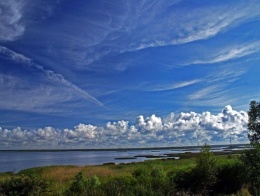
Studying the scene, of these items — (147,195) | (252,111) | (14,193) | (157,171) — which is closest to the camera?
(147,195)

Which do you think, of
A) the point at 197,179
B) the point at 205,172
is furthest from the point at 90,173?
the point at 205,172

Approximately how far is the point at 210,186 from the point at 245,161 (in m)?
2.46

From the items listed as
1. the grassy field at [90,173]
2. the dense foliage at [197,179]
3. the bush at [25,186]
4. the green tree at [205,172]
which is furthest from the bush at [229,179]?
the bush at [25,186]

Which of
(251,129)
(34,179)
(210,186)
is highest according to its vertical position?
(251,129)

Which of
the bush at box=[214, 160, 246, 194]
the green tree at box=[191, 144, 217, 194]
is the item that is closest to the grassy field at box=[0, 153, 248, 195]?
the bush at box=[214, 160, 246, 194]

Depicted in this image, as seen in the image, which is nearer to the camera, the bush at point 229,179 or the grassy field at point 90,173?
the grassy field at point 90,173

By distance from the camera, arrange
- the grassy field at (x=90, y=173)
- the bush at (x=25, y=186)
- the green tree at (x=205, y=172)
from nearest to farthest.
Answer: the bush at (x=25, y=186) < the green tree at (x=205, y=172) < the grassy field at (x=90, y=173)

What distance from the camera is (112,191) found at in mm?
11414

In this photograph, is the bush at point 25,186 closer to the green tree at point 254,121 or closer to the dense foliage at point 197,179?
the dense foliage at point 197,179

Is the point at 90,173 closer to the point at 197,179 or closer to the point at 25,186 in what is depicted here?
the point at 197,179

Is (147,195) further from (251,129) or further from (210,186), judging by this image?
(251,129)

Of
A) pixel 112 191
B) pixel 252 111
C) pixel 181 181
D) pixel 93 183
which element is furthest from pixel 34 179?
pixel 252 111

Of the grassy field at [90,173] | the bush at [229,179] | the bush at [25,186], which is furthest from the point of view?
the bush at [229,179]

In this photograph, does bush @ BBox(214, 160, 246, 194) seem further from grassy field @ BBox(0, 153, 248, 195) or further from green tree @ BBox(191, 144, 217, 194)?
green tree @ BBox(191, 144, 217, 194)
